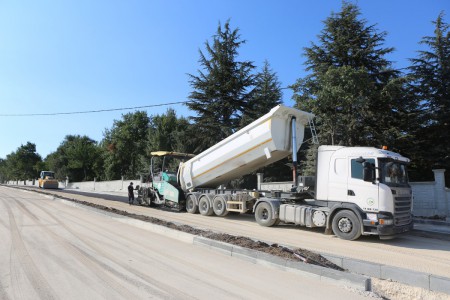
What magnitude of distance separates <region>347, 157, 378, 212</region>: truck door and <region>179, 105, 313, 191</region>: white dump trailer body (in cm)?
290

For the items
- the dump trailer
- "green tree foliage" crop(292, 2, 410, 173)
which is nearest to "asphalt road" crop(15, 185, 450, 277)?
"green tree foliage" crop(292, 2, 410, 173)

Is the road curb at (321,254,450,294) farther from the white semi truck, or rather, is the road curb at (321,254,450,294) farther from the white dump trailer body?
the white dump trailer body

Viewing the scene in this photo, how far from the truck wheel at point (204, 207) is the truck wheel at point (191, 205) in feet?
1.27

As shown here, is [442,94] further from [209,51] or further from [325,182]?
[209,51]

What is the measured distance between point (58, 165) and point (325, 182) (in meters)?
71.5

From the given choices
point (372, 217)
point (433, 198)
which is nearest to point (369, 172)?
point (372, 217)

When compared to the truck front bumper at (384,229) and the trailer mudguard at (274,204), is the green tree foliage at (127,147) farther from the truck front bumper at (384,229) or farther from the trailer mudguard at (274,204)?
the truck front bumper at (384,229)

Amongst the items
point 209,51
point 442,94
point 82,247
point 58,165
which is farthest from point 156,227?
point 58,165

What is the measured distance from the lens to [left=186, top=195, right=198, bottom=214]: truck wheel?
52.2 ft

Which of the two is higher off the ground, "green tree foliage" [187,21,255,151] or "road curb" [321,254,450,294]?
"green tree foliage" [187,21,255,151]

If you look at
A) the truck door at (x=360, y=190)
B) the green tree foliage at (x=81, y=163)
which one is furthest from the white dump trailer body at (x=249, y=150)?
the green tree foliage at (x=81, y=163)

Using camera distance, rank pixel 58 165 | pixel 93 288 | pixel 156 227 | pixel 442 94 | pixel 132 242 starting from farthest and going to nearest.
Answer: pixel 58 165
pixel 442 94
pixel 156 227
pixel 132 242
pixel 93 288

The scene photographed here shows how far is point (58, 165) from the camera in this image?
7138 centimetres

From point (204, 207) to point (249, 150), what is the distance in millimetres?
3814
